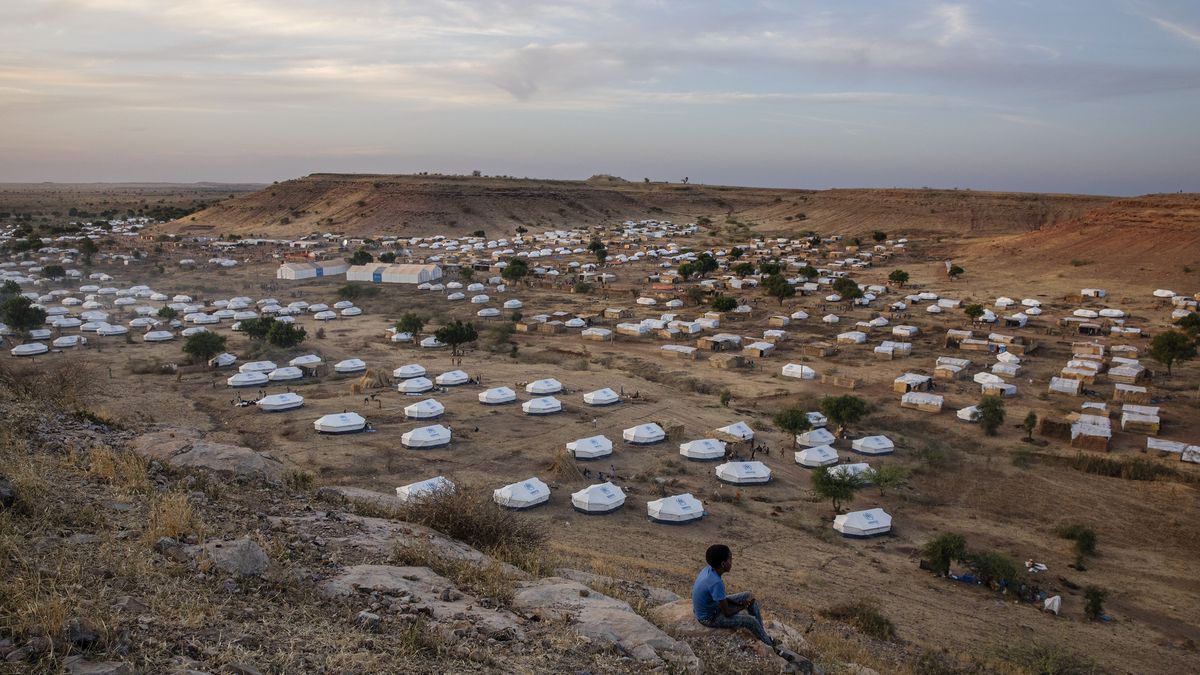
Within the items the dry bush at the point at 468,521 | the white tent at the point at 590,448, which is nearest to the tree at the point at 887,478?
the white tent at the point at 590,448

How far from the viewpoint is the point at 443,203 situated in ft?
286

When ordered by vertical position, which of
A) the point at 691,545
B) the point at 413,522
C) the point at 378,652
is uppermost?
the point at 378,652

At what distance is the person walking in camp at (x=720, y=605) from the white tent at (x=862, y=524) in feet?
37.2

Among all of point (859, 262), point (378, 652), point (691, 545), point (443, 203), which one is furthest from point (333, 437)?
point (443, 203)

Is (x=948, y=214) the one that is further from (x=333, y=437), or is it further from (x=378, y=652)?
(x=378, y=652)

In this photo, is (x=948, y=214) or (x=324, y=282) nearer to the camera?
(x=324, y=282)

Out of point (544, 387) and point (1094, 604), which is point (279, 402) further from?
point (1094, 604)

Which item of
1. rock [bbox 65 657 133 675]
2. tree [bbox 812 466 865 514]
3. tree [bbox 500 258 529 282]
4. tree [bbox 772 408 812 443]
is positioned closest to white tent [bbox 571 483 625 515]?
tree [bbox 812 466 865 514]

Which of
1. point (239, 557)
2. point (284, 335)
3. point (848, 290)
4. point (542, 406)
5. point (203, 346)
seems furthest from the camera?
point (848, 290)

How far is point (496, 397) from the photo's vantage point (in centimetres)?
2522

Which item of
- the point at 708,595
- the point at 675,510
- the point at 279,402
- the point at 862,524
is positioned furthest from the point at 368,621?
the point at 279,402

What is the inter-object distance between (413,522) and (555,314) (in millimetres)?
31594

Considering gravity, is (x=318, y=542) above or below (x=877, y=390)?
above

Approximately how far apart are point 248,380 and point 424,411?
7813mm
